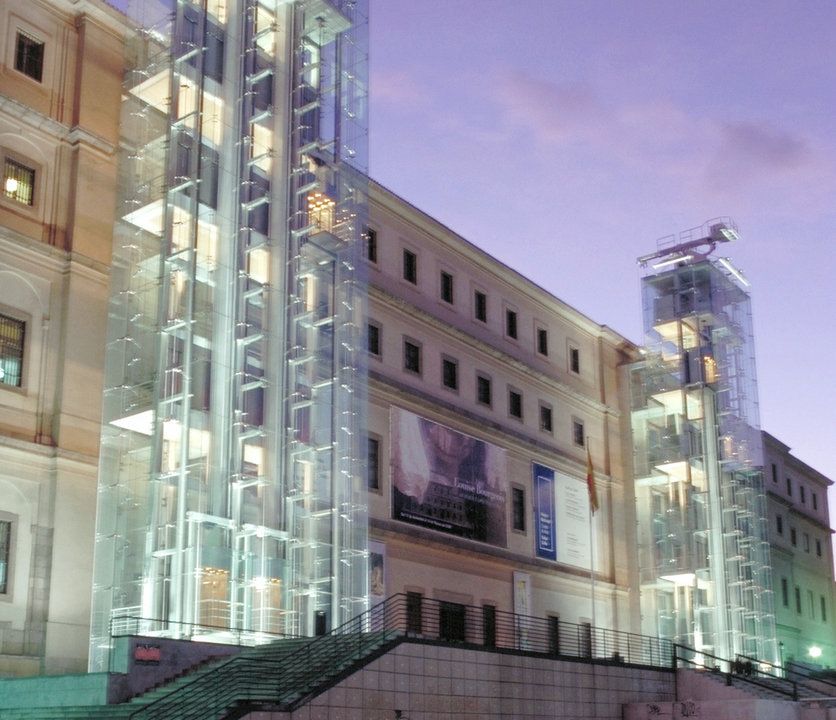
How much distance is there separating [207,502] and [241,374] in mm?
3778

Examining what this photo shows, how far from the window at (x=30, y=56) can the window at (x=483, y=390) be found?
69.8ft

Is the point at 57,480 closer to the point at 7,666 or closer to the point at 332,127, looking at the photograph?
the point at 7,666

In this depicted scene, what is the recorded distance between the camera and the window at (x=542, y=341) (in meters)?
53.2

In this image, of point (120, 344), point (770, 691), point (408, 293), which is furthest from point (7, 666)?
point (770, 691)

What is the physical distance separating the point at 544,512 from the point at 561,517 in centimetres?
140

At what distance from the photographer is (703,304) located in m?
61.0

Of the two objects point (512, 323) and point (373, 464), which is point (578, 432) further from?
point (373, 464)

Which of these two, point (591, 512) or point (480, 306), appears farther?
point (480, 306)

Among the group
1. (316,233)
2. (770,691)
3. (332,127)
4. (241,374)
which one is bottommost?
(770,691)

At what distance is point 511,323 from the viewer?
51594mm

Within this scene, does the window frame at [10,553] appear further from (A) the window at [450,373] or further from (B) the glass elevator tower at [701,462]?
(B) the glass elevator tower at [701,462]

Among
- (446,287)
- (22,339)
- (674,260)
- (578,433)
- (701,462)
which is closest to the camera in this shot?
(22,339)

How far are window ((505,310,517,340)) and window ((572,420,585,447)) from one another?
18.2 ft

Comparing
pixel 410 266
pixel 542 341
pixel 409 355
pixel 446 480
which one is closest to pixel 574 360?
pixel 542 341
